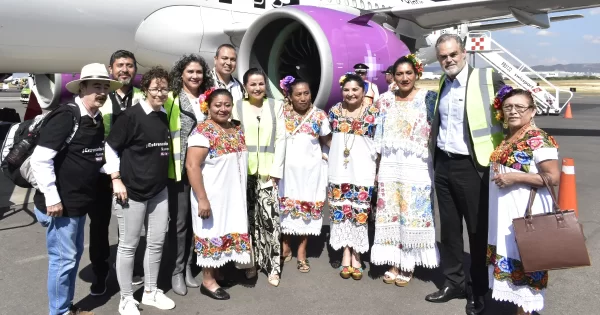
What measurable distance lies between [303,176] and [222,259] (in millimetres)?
880

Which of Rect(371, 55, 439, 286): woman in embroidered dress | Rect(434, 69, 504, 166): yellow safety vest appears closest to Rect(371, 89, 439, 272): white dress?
Rect(371, 55, 439, 286): woman in embroidered dress

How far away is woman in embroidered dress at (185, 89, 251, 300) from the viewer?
2.92 meters

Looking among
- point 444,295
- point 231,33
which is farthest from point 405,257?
point 231,33

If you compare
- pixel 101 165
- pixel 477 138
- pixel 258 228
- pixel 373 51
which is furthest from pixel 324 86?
pixel 101 165

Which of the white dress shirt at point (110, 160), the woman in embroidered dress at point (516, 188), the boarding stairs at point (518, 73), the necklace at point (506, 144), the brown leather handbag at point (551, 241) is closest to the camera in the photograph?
the brown leather handbag at point (551, 241)

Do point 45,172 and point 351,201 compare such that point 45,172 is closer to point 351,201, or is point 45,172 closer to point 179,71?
point 179,71

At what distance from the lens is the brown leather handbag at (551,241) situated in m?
2.23

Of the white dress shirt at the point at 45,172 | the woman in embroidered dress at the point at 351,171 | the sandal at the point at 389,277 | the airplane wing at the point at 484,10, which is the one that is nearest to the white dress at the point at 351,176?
the woman in embroidered dress at the point at 351,171

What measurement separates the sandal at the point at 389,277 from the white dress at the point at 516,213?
91 centimetres

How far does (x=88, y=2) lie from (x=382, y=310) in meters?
4.52

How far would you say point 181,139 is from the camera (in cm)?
308

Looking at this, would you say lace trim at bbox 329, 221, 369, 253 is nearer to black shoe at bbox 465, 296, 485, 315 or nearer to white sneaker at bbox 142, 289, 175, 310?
black shoe at bbox 465, 296, 485, 315

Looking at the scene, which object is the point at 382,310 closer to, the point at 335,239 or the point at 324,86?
the point at 335,239

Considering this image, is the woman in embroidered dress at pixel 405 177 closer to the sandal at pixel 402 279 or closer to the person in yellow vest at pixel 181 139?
the sandal at pixel 402 279
